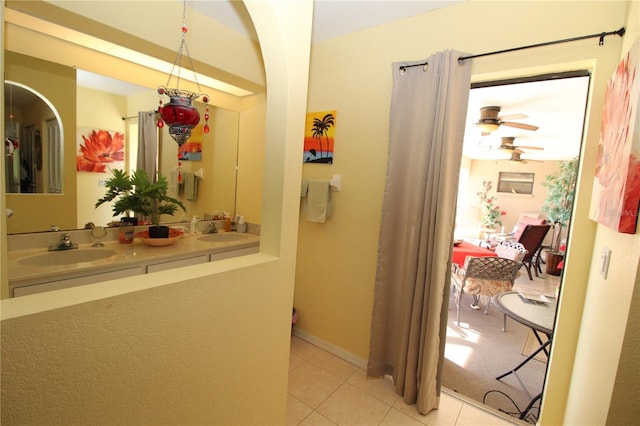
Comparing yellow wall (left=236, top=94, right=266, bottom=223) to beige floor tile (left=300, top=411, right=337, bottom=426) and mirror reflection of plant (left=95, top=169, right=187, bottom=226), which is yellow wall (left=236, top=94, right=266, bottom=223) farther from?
beige floor tile (left=300, top=411, right=337, bottom=426)

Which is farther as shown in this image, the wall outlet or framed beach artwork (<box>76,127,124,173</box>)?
framed beach artwork (<box>76,127,124,173</box>)

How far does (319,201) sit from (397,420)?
1515 millimetres

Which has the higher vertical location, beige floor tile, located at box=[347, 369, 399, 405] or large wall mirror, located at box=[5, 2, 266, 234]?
large wall mirror, located at box=[5, 2, 266, 234]

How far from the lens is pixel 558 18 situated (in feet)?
4.96

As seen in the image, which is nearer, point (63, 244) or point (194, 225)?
point (63, 244)

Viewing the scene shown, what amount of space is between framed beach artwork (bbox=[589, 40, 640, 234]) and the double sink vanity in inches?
88.1

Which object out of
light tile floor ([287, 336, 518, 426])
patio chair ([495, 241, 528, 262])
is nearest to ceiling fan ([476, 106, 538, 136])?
patio chair ([495, 241, 528, 262])

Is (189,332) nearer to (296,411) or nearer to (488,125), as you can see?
(296,411)

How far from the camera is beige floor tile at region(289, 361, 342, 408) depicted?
1.91m

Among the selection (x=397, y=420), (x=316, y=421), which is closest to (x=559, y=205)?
(x=397, y=420)

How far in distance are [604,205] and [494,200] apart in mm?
6848

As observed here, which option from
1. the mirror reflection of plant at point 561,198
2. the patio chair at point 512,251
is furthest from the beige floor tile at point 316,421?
the mirror reflection of plant at point 561,198

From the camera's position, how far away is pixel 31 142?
185 centimetres

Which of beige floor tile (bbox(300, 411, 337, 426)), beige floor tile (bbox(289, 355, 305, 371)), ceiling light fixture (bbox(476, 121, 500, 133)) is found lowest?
beige floor tile (bbox(289, 355, 305, 371))
